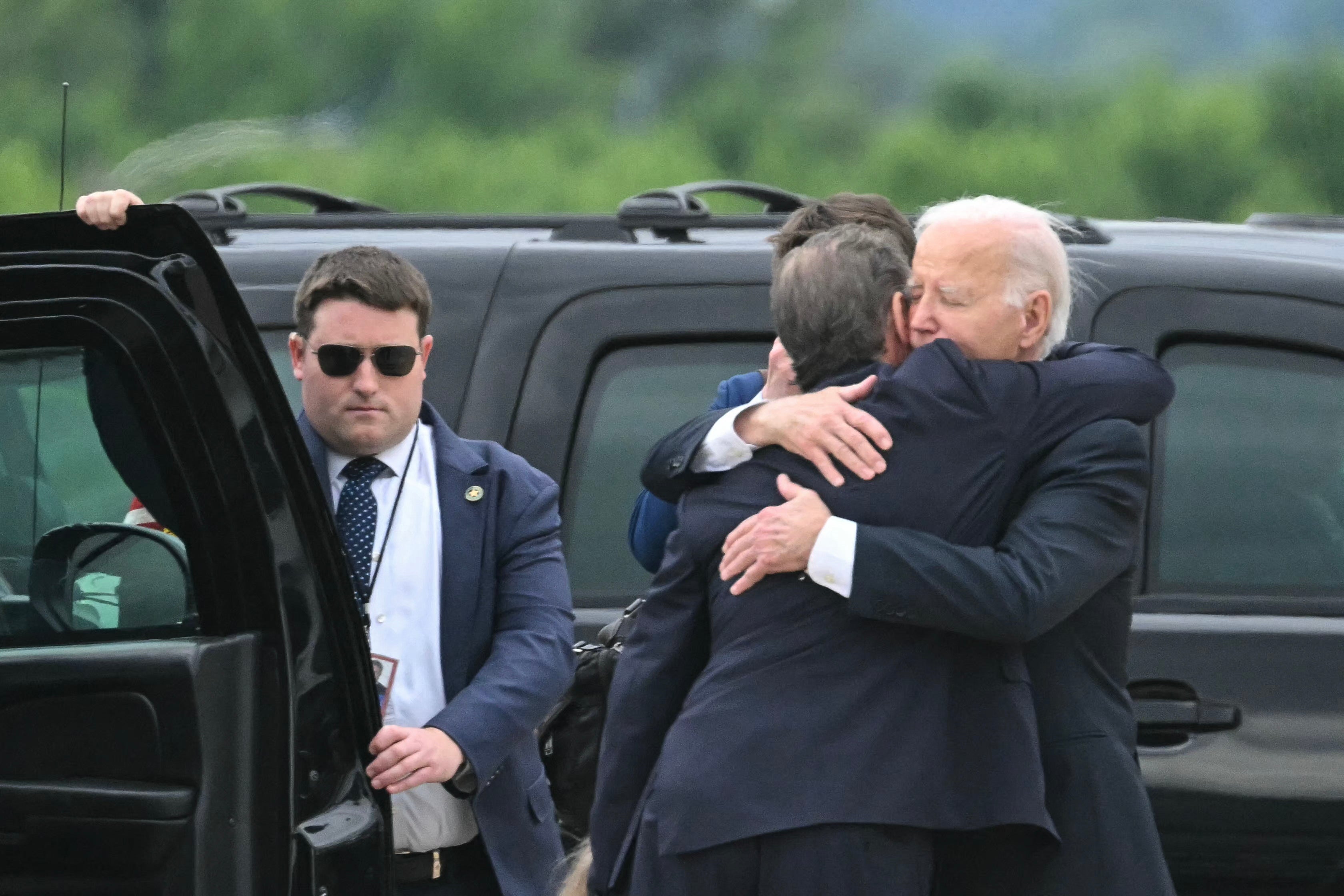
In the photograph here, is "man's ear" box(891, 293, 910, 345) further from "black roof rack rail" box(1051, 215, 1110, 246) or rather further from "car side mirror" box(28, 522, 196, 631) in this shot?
"black roof rack rail" box(1051, 215, 1110, 246)

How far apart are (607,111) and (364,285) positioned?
72.2 metres

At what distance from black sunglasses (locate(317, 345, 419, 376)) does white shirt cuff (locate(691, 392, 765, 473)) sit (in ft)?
1.85

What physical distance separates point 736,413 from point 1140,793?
0.64m

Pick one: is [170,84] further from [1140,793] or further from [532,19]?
[1140,793]

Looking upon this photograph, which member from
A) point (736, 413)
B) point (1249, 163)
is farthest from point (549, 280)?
point (1249, 163)

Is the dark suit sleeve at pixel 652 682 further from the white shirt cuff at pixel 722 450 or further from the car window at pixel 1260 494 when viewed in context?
the car window at pixel 1260 494

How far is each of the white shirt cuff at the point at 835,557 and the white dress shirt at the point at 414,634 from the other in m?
0.70

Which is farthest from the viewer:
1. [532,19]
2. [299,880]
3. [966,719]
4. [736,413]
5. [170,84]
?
[532,19]

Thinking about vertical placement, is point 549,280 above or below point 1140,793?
above

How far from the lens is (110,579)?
2.25 metres

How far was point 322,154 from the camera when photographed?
173 feet

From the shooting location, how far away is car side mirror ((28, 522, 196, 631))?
2240 mm

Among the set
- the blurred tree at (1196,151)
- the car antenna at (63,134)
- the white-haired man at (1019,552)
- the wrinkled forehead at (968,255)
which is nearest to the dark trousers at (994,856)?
the white-haired man at (1019,552)

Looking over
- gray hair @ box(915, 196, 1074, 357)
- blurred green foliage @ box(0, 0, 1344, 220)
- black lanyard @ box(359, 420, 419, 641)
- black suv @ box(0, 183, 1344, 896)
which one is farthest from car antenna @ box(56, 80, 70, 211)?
blurred green foliage @ box(0, 0, 1344, 220)
